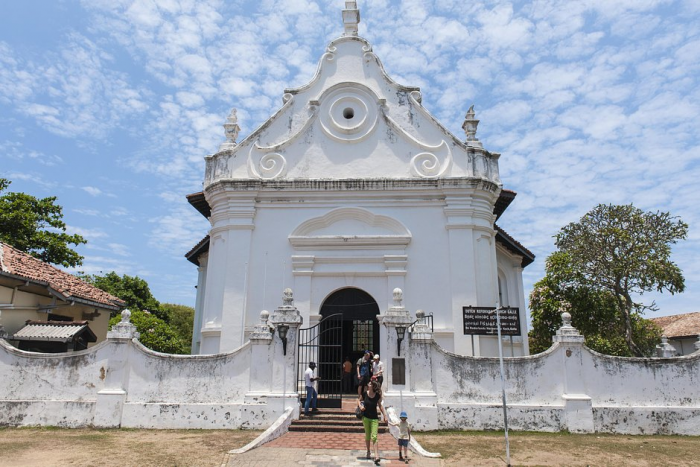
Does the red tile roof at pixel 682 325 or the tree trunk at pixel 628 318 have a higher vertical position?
the red tile roof at pixel 682 325

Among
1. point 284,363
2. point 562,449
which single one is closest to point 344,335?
point 284,363

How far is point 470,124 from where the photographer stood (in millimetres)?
17094

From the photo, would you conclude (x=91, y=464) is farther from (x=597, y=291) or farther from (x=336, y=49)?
(x=597, y=291)

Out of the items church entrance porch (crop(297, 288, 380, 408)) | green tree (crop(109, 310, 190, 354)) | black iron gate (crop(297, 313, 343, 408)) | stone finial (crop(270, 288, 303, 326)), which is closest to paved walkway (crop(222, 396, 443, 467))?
stone finial (crop(270, 288, 303, 326))

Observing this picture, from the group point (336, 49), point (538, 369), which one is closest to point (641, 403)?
point (538, 369)

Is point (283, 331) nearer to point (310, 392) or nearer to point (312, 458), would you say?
point (310, 392)

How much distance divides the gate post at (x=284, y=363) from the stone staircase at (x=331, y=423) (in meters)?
0.34

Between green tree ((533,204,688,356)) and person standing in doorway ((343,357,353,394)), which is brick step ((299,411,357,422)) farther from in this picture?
green tree ((533,204,688,356))

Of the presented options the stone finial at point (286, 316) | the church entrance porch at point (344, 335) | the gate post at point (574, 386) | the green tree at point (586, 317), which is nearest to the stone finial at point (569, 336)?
the gate post at point (574, 386)

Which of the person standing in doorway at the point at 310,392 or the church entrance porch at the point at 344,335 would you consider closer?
the person standing in doorway at the point at 310,392

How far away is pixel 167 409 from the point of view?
1193cm

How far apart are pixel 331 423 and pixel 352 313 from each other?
4.61 m

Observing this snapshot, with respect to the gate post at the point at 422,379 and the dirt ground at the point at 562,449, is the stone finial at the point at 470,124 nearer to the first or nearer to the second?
the gate post at the point at 422,379

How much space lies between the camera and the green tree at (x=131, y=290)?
1362 inches
